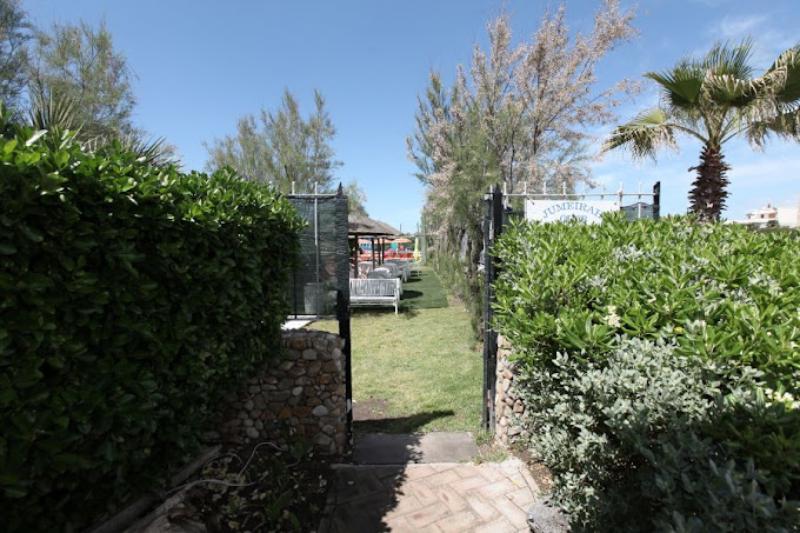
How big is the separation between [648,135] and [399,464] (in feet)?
25.1

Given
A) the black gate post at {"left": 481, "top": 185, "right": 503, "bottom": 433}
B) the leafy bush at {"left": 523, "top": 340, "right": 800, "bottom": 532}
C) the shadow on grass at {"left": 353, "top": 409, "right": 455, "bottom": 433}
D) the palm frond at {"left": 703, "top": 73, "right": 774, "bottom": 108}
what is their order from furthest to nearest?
the palm frond at {"left": 703, "top": 73, "right": 774, "bottom": 108}
the shadow on grass at {"left": 353, "top": 409, "right": 455, "bottom": 433}
the black gate post at {"left": 481, "top": 185, "right": 503, "bottom": 433}
the leafy bush at {"left": 523, "top": 340, "right": 800, "bottom": 532}

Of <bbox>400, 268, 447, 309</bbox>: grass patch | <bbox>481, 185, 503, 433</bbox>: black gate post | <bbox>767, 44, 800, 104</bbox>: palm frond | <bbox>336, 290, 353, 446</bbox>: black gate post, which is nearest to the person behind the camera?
<bbox>336, 290, 353, 446</bbox>: black gate post

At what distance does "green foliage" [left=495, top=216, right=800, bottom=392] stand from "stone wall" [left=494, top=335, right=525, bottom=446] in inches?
42.3

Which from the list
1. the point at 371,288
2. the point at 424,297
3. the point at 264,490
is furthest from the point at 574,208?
the point at 424,297

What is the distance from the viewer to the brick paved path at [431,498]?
2611 mm

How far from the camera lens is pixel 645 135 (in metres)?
7.44

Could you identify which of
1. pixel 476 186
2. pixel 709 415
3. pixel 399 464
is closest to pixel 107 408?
pixel 709 415

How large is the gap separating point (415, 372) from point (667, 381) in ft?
16.0

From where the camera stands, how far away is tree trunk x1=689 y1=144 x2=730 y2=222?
6.79 metres

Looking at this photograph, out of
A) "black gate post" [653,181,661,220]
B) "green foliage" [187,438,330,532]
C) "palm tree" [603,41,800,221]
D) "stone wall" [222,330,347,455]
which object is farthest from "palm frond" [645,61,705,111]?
"green foliage" [187,438,330,532]

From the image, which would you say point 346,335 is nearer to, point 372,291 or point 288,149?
point 372,291

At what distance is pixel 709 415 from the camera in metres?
1.15

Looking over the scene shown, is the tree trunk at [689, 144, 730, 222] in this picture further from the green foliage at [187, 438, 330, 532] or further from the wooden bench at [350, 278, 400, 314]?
the green foliage at [187, 438, 330, 532]

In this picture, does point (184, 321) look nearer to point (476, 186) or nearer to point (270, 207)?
point (270, 207)
